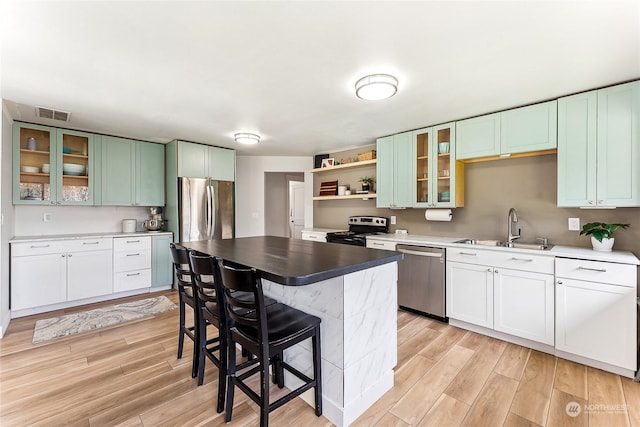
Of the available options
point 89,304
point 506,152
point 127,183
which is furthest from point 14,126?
point 506,152

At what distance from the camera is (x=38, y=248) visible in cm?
348

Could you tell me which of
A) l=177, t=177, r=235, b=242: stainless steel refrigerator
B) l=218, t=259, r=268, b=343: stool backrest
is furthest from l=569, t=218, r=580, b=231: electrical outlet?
l=177, t=177, r=235, b=242: stainless steel refrigerator

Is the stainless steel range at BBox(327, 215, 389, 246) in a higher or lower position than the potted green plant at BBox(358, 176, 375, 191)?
lower

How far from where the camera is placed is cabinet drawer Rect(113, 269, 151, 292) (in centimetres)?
407

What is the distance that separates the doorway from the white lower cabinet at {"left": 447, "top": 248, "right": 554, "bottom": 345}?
4430 millimetres

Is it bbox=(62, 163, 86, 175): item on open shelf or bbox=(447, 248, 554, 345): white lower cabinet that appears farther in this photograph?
bbox=(62, 163, 86, 175): item on open shelf

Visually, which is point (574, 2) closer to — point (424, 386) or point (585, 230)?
point (585, 230)

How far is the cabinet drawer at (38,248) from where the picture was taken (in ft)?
11.0

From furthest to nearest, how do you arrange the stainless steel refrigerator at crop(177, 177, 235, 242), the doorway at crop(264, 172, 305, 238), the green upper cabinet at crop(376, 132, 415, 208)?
the doorway at crop(264, 172, 305, 238) < the stainless steel refrigerator at crop(177, 177, 235, 242) < the green upper cabinet at crop(376, 132, 415, 208)

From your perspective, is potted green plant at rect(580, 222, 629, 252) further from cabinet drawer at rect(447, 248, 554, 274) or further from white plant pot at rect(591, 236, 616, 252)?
cabinet drawer at rect(447, 248, 554, 274)

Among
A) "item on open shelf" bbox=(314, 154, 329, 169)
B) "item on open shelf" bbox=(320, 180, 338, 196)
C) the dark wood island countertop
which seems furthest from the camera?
"item on open shelf" bbox=(314, 154, 329, 169)

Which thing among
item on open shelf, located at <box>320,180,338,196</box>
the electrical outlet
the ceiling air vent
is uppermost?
the ceiling air vent

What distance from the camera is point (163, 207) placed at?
490 cm

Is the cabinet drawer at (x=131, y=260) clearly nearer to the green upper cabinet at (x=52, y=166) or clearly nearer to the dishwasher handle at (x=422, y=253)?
the green upper cabinet at (x=52, y=166)
